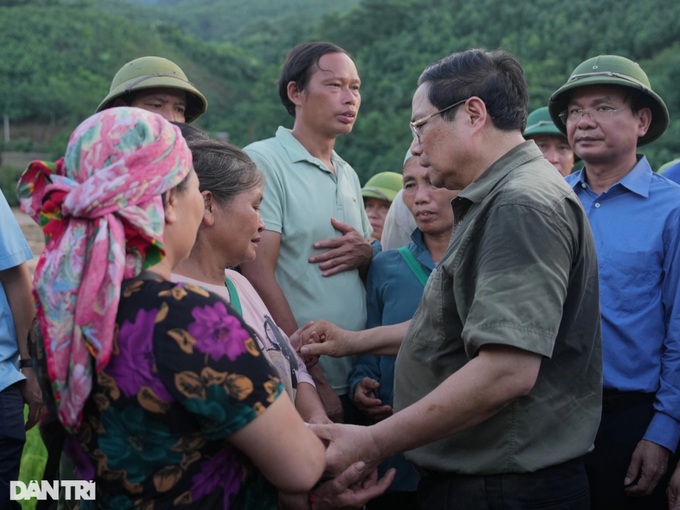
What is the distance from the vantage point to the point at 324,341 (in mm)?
3096

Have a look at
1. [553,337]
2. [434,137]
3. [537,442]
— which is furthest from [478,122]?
[537,442]

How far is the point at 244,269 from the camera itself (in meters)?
3.38

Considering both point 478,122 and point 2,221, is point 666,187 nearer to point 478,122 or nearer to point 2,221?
point 478,122

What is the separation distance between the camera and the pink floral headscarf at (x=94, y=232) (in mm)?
1744

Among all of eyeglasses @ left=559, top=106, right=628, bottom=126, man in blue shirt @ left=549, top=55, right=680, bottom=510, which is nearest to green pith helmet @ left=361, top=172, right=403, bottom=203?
eyeglasses @ left=559, top=106, right=628, bottom=126

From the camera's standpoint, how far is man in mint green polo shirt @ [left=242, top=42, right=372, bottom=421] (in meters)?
3.37

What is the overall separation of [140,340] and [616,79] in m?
2.40

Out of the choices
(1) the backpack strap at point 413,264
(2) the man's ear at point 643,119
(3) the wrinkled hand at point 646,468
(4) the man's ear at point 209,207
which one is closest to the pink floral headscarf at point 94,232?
(4) the man's ear at point 209,207

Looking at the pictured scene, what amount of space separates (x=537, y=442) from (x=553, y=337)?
13.3 inches

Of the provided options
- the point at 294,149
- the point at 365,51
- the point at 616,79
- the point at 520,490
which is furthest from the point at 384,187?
the point at 365,51

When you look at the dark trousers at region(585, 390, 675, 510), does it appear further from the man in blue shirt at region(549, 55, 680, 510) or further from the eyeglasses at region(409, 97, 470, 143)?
the eyeglasses at region(409, 97, 470, 143)

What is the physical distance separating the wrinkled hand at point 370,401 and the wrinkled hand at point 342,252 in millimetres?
489

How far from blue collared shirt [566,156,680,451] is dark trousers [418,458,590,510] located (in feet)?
2.76

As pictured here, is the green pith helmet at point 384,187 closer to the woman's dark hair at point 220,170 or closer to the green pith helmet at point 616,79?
the green pith helmet at point 616,79
